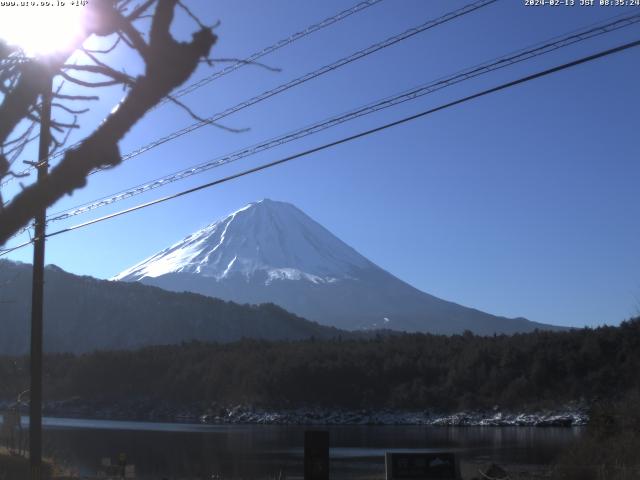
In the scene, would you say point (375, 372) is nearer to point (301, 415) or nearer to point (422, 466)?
point (301, 415)

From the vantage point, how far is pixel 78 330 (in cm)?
12175

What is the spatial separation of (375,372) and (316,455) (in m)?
77.4

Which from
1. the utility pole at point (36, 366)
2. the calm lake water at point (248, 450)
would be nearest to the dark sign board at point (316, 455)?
the utility pole at point (36, 366)

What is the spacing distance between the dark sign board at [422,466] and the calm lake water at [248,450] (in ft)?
31.0

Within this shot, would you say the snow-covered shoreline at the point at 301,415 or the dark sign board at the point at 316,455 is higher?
the dark sign board at the point at 316,455

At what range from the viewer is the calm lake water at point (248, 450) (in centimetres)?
3198

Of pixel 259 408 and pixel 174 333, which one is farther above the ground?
pixel 174 333

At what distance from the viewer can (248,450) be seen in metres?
43.2

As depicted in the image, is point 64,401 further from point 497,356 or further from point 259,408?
point 497,356

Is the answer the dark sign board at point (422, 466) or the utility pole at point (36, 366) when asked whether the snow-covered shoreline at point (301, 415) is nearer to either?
the dark sign board at point (422, 466)

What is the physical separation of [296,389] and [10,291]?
4520 centimetres

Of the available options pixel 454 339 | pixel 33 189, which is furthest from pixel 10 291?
pixel 33 189

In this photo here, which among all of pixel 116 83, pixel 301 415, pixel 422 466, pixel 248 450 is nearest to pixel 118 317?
pixel 301 415

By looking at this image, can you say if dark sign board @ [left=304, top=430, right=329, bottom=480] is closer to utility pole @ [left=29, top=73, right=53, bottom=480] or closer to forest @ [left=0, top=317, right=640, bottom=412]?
utility pole @ [left=29, top=73, right=53, bottom=480]
